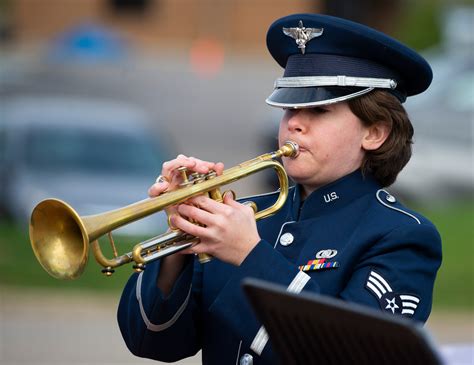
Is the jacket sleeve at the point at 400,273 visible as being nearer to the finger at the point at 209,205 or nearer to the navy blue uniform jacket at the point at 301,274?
the navy blue uniform jacket at the point at 301,274

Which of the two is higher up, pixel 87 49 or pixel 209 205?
pixel 209 205

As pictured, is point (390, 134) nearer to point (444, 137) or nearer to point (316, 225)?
point (316, 225)

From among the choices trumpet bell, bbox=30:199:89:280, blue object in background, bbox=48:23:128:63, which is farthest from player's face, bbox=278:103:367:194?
blue object in background, bbox=48:23:128:63

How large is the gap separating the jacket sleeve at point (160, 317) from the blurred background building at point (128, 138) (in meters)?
3.98

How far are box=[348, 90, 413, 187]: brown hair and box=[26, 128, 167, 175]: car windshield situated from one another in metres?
7.79

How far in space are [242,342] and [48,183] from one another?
25.2 feet

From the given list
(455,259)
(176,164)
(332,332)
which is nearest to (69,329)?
(455,259)

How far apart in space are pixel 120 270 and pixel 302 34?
6.27 m

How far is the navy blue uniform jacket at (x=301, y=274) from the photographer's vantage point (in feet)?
9.59

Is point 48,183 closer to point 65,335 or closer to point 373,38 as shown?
point 65,335

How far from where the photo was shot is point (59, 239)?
3066 millimetres

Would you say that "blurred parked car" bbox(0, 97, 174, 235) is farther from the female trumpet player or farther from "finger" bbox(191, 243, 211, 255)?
"finger" bbox(191, 243, 211, 255)

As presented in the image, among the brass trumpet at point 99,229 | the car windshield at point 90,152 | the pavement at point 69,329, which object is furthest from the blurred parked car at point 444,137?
the brass trumpet at point 99,229

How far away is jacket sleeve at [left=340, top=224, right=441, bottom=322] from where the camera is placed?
2912mm
